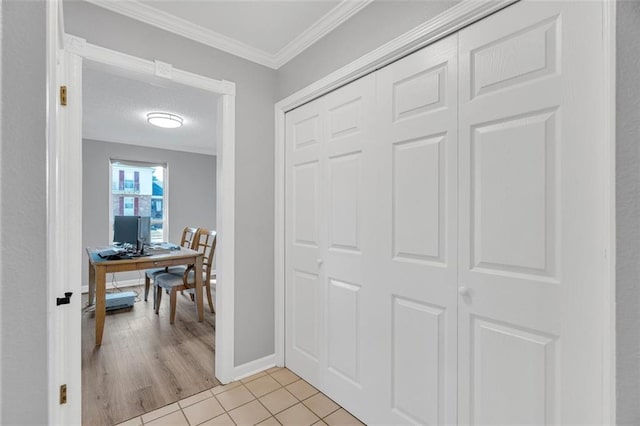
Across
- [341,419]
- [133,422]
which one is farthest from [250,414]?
[133,422]

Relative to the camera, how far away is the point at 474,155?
1.24m

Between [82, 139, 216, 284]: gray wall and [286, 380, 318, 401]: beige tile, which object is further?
[82, 139, 216, 284]: gray wall

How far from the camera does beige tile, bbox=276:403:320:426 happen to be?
5.57 feet

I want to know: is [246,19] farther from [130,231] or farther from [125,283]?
[125,283]

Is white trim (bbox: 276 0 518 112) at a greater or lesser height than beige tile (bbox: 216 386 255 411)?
greater

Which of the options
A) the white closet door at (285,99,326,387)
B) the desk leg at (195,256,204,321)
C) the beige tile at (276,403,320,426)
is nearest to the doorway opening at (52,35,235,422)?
the desk leg at (195,256,204,321)

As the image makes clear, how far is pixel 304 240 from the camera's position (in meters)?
2.15

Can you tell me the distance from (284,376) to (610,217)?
83.8 inches

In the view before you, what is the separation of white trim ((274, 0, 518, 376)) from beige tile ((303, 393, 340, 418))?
19.3 inches

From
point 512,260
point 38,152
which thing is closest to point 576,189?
point 512,260

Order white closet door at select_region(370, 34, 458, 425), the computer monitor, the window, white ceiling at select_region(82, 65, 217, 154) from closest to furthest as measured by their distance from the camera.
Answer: white closet door at select_region(370, 34, 458, 425), white ceiling at select_region(82, 65, 217, 154), the computer monitor, the window

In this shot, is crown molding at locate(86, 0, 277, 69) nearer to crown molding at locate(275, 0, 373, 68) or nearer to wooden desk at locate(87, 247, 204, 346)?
crown molding at locate(275, 0, 373, 68)

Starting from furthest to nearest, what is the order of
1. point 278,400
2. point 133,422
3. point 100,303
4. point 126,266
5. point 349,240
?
1. point 126,266
2. point 100,303
3. point 278,400
4. point 349,240
5. point 133,422

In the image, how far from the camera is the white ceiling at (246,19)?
5.65ft
